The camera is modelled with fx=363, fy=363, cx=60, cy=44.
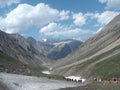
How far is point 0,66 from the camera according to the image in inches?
4190

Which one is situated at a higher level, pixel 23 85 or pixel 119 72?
pixel 119 72

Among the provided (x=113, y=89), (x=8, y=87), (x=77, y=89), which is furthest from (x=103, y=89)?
(x=8, y=87)

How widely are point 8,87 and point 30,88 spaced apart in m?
4.24

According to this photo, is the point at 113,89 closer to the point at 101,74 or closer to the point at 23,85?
the point at 23,85

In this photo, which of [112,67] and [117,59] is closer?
[112,67]

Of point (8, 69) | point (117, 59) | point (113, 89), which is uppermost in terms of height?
point (117, 59)

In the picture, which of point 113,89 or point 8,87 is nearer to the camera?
point 113,89

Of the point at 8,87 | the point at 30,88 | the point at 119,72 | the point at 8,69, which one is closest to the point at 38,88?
the point at 30,88

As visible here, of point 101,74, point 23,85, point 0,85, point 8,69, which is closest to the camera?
point 0,85

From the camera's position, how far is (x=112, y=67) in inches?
5704

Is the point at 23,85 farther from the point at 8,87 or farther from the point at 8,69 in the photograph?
the point at 8,69

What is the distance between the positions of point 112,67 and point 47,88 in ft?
267

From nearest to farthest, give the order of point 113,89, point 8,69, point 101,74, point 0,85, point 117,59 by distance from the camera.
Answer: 1. point 113,89
2. point 0,85
3. point 8,69
4. point 101,74
5. point 117,59

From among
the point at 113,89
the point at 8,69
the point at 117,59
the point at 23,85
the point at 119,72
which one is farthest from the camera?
the point at 117,59
